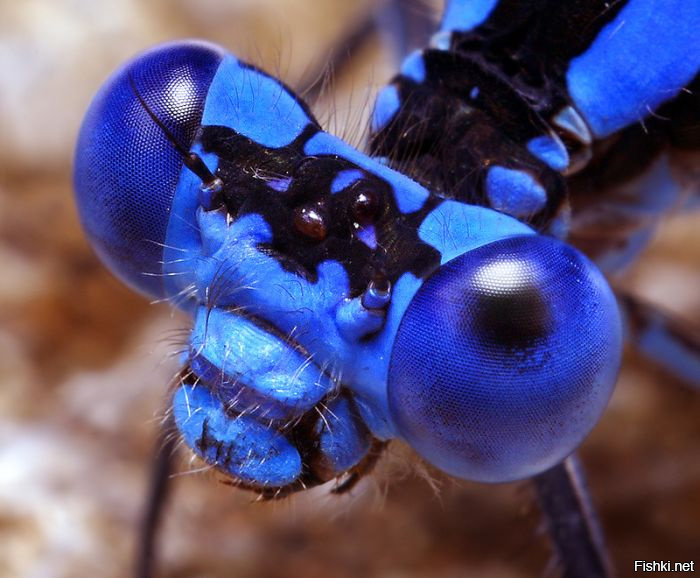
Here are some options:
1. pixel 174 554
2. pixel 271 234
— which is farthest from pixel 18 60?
pixel 271 234

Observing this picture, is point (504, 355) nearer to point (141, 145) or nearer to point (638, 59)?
point (141, 145)

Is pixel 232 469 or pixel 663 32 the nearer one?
pixel 232 469

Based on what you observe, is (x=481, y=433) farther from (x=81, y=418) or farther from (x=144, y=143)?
(x=81, y=418)

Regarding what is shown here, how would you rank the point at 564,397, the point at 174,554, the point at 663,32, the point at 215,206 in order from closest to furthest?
the point at 564,397 → the point at 215,206 → the point at 663,32 → the point at 174,554

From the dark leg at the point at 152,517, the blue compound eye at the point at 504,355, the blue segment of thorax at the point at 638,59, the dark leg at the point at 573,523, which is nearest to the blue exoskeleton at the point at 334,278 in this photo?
the blue compound eye at the point at 504,355

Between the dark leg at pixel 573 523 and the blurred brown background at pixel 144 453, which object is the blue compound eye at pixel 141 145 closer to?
the blurred brown background at pixel 144 453

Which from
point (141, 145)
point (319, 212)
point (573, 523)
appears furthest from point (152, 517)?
point (319, 212)

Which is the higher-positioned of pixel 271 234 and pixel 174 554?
pixel 271 234

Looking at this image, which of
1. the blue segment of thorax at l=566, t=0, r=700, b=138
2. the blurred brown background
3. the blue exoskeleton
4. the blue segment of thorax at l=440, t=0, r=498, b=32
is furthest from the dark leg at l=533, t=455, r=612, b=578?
the blue segment of thorax at l=440, t=0, r=498, b=32
